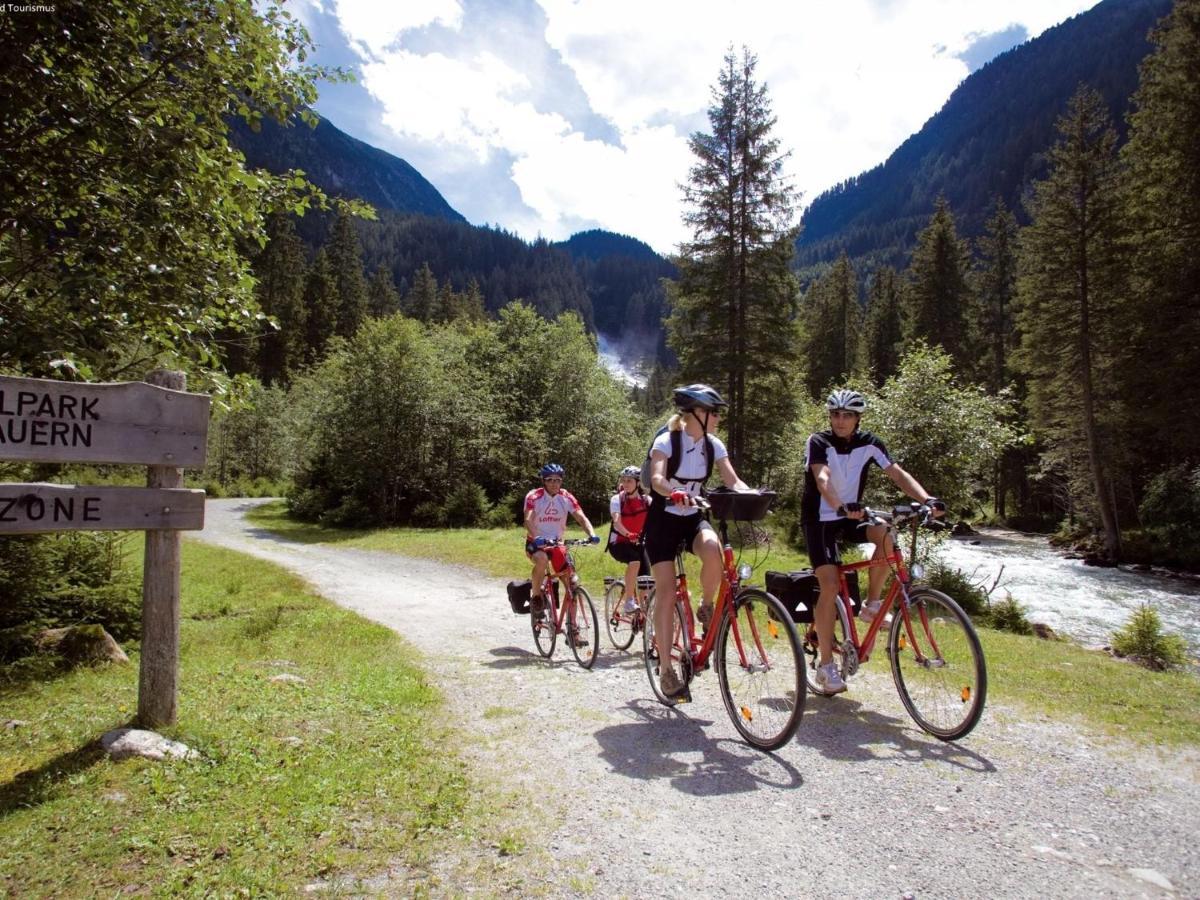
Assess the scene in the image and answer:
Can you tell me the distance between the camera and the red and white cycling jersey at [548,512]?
7.88 meters

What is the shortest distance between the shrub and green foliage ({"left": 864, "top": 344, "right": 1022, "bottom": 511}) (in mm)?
4267

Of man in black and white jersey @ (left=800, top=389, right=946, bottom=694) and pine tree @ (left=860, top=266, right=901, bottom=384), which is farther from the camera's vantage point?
pine tree @ (left=860, top=266, right=901, bottom=384)

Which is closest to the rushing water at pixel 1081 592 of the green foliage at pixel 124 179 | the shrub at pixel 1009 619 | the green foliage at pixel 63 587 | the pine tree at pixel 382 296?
the shrub at pixel 1009 619

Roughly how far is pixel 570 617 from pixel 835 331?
63886mm

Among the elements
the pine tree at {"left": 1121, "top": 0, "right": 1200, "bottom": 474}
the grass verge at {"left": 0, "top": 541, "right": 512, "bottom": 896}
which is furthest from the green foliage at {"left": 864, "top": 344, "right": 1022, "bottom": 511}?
the grass verge at {"left": 0, "top": 541, "right": 512, "bottom": 896}

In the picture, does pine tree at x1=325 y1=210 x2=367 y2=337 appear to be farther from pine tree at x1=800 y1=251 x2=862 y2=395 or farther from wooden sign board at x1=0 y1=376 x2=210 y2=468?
wooden sign board at x1=0 y1=376 x2=210 y2=468

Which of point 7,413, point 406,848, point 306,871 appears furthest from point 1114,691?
point 7,413

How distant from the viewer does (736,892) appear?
2.86m

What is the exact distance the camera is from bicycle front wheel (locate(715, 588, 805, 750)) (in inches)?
168

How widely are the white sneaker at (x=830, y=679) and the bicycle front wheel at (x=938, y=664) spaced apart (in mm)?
444

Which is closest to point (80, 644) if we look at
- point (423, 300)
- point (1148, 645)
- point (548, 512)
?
point (548, 512)

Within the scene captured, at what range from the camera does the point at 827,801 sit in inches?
147

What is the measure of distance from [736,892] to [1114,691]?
5.91m

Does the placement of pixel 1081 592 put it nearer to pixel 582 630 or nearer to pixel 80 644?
pixel 582 630
